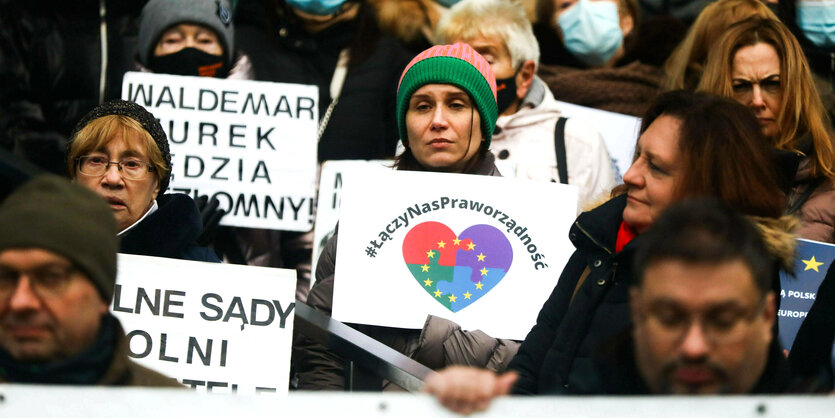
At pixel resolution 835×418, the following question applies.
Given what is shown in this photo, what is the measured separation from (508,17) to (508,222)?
146 centimetres

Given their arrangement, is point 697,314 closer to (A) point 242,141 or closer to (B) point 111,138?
(B) point 111,138

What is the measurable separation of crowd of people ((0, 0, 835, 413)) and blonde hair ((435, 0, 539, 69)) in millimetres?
10

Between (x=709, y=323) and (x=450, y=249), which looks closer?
(x=709, y=323)

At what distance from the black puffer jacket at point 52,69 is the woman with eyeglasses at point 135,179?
4.73 ft

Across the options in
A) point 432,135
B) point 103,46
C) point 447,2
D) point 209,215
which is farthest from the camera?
point 447,2

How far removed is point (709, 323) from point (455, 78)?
7.96ft

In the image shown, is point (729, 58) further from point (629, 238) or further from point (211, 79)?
point (211, 79)

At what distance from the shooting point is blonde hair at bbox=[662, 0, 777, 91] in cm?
566

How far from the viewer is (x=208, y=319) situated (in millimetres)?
4309

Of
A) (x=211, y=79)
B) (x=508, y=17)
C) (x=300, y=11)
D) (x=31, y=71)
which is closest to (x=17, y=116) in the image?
(x=31, y=71)

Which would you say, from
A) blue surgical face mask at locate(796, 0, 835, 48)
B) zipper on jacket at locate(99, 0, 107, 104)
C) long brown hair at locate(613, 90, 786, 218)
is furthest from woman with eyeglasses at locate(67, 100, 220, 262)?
blue surgical face mask at locate(796, 0, 835, 48)

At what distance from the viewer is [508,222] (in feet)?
15.5

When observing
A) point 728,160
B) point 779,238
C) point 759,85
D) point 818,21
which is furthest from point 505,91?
point 779,238

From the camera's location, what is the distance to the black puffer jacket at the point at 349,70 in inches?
234
